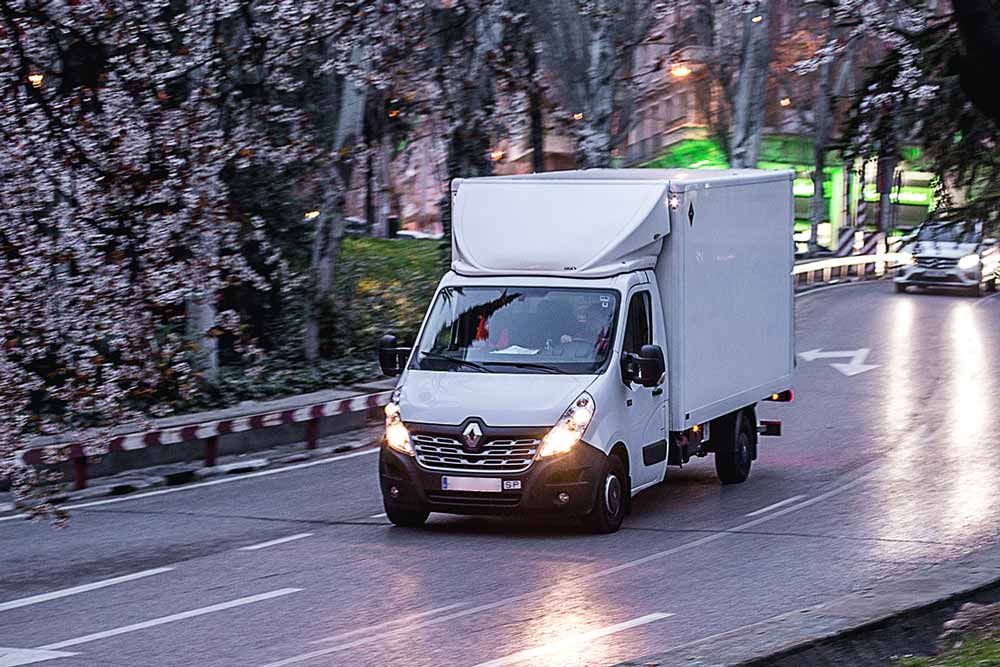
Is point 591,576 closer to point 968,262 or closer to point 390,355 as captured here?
point 390,355

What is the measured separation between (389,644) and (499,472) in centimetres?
338

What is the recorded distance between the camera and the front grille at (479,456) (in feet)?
41.6

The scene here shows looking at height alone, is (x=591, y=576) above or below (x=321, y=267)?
below

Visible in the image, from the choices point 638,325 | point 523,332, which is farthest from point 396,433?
point 638,325

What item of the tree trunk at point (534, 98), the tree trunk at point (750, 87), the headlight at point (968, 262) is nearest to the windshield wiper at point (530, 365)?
the tree trunk at point (534, 98)

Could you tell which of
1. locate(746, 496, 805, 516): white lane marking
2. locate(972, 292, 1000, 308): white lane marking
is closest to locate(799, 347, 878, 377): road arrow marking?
locate(972, 292, 1000, 308): white lane marking

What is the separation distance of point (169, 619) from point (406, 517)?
3375mm

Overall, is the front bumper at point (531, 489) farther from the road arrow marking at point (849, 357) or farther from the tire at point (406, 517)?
the road arrow marking at point (849, 357)

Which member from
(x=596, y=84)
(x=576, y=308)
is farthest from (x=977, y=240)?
(x=596, y=84)

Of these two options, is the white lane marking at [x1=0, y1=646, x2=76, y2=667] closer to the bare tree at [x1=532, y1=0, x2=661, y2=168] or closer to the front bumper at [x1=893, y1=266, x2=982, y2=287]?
the bare tree at [x1=532, y1=0, x2=661, y2=168]

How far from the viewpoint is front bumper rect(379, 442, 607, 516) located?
12.6m

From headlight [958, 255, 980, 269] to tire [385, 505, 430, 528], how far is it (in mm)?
27774

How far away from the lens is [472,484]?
12773mm

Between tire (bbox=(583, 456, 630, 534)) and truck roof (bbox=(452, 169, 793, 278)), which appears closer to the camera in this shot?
tire (bbox=(583, 456, 630, 534))
